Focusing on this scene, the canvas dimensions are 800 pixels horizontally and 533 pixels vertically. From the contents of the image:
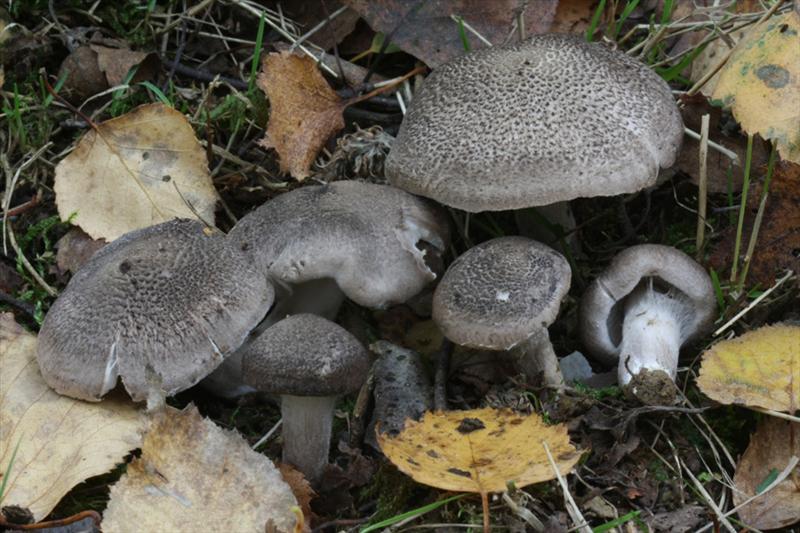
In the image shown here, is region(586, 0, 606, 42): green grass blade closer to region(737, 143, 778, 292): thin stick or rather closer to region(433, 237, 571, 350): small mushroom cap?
region(737, 143, 778, 292): thin stick

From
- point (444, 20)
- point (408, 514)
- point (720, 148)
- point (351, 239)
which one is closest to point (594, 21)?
point (444, 20)

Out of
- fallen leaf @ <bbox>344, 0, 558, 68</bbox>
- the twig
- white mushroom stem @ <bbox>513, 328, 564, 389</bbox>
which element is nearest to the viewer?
white mushroom stem @ <bbox>513, 328, 564, 389</bbox>

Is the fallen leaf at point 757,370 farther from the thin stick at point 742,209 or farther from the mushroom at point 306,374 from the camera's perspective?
the mushroom at point 306,374

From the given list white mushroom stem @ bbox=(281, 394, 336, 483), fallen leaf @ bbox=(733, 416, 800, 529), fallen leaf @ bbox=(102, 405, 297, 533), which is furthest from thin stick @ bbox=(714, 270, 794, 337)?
fallen leaf @ bbox=(102, 405, 297, 533)

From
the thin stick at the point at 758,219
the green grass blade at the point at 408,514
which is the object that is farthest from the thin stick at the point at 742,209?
→ the green grass blade at the point at 408,514

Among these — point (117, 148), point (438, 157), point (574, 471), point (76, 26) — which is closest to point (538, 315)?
point (574, 471)

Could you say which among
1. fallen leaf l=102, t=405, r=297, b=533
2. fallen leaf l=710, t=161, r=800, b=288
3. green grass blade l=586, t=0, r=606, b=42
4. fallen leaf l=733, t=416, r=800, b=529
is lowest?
fallen leaf l=102, t=405, r=297, b=533

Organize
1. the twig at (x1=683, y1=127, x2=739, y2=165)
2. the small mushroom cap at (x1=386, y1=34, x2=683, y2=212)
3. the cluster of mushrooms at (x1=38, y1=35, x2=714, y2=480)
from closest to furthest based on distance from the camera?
the cluster of mushrooms at (x1=38, y1=35, x2=714, y2=480) < the small mushroom cap at (x1=386, y1=34, x2=683, y2=212) < the twig at (x1=683, y1=127, x2=739, y2=165)

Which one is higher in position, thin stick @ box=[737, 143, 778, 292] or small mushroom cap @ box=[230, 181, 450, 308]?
thin stick @ box=[737, 143, 778, 292]

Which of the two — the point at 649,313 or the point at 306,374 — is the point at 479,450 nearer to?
the point at 306,374
